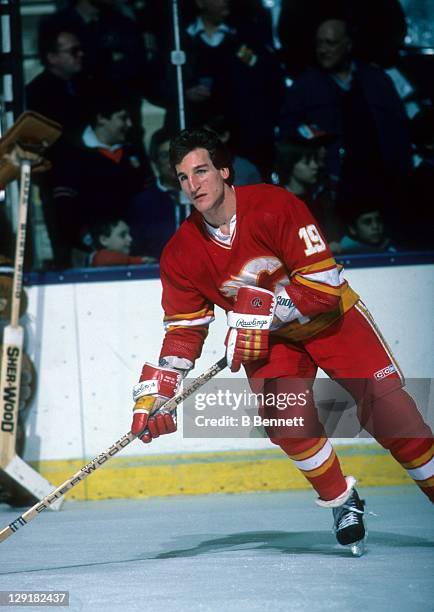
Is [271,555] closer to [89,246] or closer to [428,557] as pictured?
[428,557]

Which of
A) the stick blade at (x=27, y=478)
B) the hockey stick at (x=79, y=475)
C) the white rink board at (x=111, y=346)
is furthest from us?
the white rink board at (x=111, y=346)

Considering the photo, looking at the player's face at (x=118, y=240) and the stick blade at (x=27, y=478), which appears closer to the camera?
the stick blade at (x=27, y=478)

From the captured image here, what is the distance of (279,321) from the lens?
9.35 feet

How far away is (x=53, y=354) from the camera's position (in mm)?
4250

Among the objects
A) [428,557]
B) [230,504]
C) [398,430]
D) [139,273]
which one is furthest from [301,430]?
[139,273]

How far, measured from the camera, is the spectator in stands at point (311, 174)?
14.1 feet

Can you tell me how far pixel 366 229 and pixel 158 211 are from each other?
0.77 m

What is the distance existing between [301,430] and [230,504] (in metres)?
1.15

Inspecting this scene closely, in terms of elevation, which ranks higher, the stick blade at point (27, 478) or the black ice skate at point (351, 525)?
the black ice skate at point (351, 525)

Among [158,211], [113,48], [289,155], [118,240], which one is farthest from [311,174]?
[113,48]

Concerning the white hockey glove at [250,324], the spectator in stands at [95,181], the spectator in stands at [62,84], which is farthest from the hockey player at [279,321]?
the spectator in stands at [62,84]

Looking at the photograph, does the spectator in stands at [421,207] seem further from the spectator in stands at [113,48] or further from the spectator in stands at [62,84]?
the spectator in stands at [62,84]

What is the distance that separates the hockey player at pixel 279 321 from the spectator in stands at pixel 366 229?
1.39 m

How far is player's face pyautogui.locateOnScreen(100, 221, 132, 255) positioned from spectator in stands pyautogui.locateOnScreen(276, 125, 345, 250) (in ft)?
1.99
